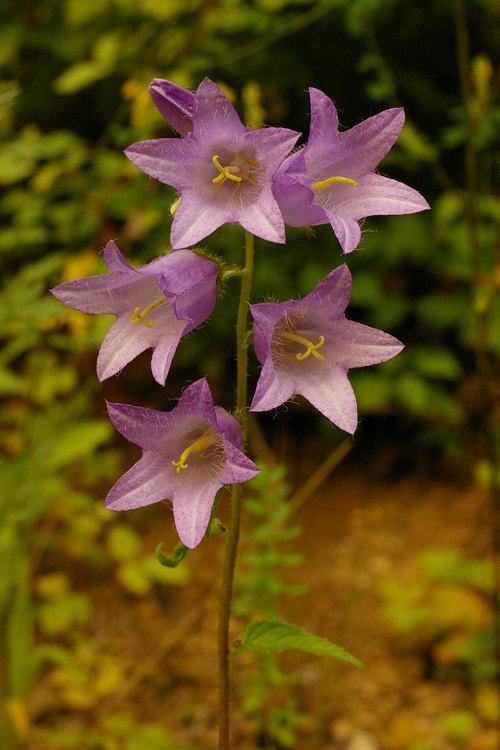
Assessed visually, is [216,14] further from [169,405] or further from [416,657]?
[416,657]

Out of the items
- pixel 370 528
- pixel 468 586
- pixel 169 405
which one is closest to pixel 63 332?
pixel 169 405

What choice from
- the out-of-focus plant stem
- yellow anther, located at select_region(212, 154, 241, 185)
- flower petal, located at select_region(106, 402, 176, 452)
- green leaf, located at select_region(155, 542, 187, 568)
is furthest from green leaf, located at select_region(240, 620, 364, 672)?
the out-of-focus plant stem

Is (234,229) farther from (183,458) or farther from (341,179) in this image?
(183,458)

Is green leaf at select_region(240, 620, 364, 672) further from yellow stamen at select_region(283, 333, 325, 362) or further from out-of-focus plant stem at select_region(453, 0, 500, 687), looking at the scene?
out-of-focus plant stem at select_region(453, 0, 500, 687)

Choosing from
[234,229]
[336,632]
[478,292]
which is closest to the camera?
[478,292]

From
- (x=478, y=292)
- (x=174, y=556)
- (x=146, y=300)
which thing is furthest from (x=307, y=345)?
(x=478, y=292)

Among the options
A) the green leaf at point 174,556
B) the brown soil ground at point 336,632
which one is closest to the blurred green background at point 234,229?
the brown soil ground at point 336,632
